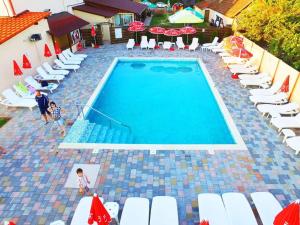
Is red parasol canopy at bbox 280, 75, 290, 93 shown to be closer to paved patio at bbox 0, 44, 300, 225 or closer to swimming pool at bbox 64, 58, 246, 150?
paved patio at bbox 0, 44, 300, 225

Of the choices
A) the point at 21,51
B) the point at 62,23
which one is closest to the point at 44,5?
the point at 62,23

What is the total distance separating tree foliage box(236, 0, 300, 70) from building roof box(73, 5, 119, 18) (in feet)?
45.5

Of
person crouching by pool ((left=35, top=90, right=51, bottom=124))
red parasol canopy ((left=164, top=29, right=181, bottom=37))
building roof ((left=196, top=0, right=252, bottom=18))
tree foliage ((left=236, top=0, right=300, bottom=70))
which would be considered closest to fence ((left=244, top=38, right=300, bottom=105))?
tree foliage ((left=236, top=0, right=300, bottom=70))

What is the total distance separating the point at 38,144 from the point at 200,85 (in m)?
11.4

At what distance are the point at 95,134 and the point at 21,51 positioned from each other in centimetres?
843

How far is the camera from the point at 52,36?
63.7ft

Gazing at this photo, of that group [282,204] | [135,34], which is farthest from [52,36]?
[282,204]

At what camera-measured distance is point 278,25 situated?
57.1 ft

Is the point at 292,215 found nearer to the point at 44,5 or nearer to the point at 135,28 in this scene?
the point at 135,28

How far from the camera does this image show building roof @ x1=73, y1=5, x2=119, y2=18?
24814mm

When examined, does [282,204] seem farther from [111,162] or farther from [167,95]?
[167,95]

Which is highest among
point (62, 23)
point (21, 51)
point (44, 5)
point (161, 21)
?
point (44, 5)

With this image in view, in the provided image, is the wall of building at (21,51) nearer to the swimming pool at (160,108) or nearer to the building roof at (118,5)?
the swimming pool at (160,108)

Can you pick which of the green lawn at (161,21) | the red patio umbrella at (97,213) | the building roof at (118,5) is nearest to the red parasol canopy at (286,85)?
the red patio umbrella at (97,213)
